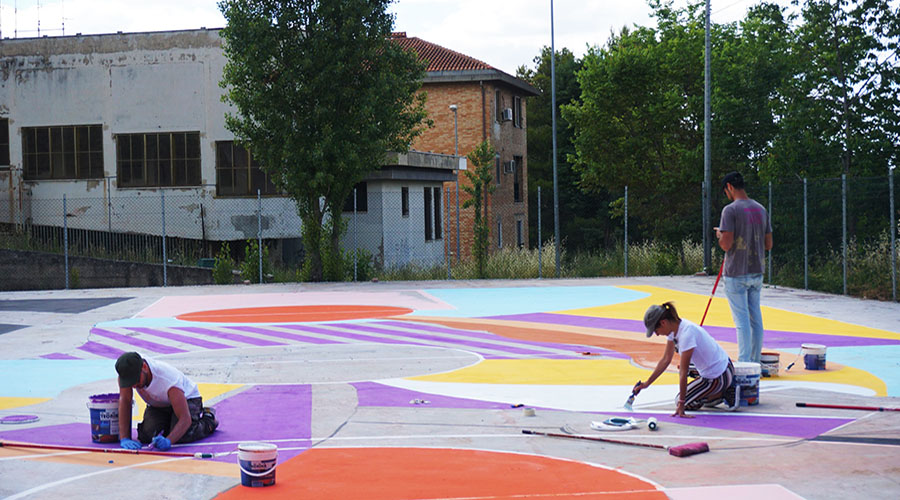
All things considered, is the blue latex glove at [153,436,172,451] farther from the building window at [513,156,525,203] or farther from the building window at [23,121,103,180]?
the building window at [513,156,525,203]

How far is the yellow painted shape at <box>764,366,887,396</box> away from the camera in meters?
10.6

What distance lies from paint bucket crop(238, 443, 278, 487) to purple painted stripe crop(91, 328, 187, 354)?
25.6ft

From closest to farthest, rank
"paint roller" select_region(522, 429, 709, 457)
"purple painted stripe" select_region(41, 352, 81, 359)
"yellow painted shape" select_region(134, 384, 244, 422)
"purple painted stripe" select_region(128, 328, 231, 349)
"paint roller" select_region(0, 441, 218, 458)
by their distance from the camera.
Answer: "paint roller" select_region(522, 429, 709, 457)
"paint roller" select_region(0, 441, 218, 458)
"yellow painted shape" select_region(134, 384, 244, 422)
"purple painted stripe" select_region(41, 352, 81, 359)
"purple painted stripe" select_region(128, 328, 231, 349)

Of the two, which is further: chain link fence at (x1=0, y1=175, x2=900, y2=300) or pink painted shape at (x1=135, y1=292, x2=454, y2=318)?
chain link fence at (x1=0, y1=175, x2=900, y2=300)

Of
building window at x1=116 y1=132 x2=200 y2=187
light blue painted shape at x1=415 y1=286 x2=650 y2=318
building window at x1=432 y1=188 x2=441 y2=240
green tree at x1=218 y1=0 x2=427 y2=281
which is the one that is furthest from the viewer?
building window at x1=432 y1=188 x2=441 y2=240

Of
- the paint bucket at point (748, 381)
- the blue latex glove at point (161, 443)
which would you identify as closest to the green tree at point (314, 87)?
the paint bucket at point (748, 381)

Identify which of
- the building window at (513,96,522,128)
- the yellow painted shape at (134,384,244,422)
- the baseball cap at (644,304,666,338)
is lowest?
the yellow painted shape at (134,384,244,422)

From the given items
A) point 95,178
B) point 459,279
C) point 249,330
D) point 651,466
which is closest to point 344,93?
point 459,279

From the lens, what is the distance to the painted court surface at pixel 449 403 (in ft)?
22.9

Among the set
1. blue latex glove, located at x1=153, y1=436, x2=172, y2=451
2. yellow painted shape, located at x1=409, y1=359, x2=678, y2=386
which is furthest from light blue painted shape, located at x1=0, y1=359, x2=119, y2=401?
yellow painted shape, located at x1=409, y1=359, x2=678, y2=386

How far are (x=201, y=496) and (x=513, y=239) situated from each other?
40563 mm

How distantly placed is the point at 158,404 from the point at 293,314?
35.7ft

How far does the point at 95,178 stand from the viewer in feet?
119

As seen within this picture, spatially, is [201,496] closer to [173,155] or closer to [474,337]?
[474,337]
